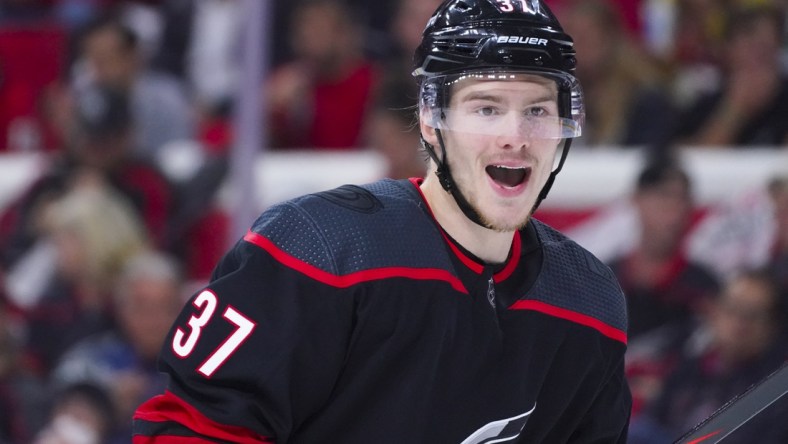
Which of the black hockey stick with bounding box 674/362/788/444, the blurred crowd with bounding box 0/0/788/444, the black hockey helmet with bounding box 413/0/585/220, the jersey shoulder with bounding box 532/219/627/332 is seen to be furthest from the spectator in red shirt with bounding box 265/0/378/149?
the black hockey stick with bounding box 674/362/788/444

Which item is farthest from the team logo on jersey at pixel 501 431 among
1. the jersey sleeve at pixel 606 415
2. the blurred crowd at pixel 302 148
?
the blurred crowd at pixel 302 148

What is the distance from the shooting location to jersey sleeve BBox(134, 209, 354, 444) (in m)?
1.85

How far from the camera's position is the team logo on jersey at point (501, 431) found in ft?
6.69

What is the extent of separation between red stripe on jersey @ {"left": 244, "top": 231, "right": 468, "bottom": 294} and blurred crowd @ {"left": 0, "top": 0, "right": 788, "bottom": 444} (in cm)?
182

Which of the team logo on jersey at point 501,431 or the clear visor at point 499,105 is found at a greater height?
the clear visor at point 499,105

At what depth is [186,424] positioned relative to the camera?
186 centimetres

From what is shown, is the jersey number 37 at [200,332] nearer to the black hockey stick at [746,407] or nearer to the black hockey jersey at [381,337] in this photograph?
the black hockey jersey at [381,337]

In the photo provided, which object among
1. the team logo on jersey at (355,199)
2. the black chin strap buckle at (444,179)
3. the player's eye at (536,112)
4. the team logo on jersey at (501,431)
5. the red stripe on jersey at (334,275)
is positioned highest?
the player's eye at (536,112)

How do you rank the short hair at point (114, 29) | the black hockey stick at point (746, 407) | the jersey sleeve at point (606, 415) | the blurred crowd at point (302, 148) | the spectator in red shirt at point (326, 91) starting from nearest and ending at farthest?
1. the black hockey stick at point (746, 407)
2. the jersey sleeve at point (606, 415)
3. the blurred crowd at point (302, 148)
4. the spectator in red shirt at point (326, 91)
5. the short hair at point (114, 29)

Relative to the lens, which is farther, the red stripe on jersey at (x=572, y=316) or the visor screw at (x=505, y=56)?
the red stripe on jersey at (x=572, y=316)

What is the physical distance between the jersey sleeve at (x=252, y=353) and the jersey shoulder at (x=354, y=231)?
0.06ft

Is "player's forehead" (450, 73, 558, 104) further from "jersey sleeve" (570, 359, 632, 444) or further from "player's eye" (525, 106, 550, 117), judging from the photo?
"jersey sleeve" (570, 359, 632, 444)

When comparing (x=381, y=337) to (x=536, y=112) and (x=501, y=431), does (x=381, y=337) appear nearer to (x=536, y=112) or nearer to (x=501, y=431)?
(x=501, y=431)

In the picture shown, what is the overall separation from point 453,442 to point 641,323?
2106mm
